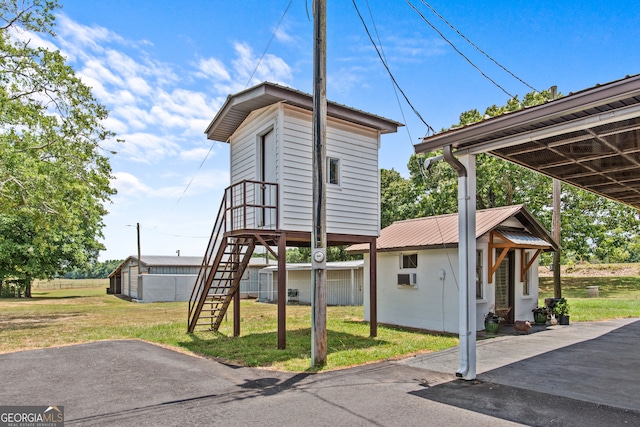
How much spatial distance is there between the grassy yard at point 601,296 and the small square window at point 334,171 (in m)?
9.66

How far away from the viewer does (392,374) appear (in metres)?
7.22

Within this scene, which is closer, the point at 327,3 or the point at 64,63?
the point at 327,3

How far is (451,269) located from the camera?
39.7 feet

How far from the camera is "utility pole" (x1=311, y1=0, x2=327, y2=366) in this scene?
26.0 ft

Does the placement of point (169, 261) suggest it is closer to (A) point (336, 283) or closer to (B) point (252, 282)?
(B) point (252, 282)

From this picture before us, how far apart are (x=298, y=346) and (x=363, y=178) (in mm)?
4578

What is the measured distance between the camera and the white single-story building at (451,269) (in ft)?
39.8

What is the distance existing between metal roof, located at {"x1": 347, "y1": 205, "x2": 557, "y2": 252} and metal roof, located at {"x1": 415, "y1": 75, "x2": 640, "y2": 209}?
9.90 feet

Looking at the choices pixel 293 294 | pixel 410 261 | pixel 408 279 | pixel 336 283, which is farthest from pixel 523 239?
pixel 293 294

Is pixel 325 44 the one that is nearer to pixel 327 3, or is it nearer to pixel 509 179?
pixel 327 3

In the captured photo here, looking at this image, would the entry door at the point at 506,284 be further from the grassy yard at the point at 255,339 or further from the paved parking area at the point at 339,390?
the paved parking area at the point at 339,390

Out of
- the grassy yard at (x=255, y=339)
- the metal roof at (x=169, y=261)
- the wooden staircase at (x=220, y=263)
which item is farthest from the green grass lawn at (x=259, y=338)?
the metal roof at (x=169, y=261)

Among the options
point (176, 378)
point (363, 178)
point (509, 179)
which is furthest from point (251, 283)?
point (176, 378)

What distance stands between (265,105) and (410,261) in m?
6.59
